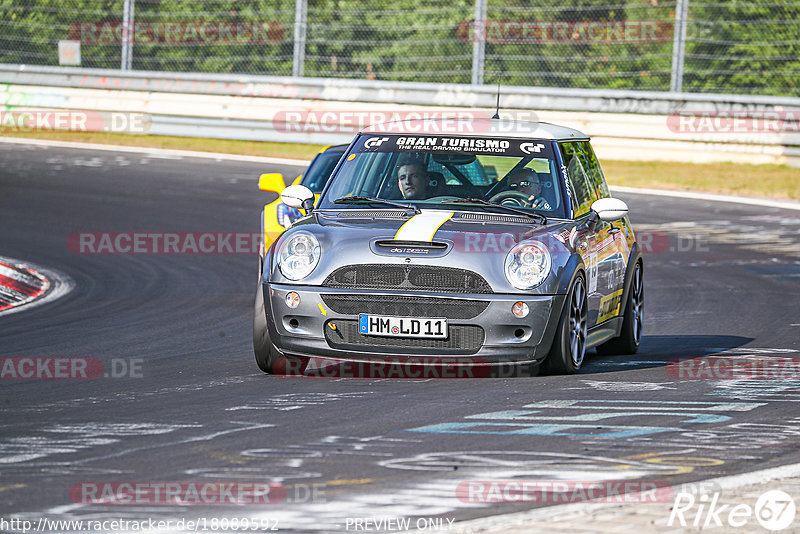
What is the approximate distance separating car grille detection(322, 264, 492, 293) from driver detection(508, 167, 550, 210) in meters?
1.05

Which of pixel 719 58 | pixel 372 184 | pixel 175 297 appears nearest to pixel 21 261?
pixel 175 297

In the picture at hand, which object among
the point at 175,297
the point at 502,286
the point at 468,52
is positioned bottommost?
the point at 175,297

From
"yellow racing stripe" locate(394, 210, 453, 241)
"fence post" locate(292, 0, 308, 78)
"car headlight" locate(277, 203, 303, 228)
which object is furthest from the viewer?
"fence post" locate(292, 0, 308, 78)

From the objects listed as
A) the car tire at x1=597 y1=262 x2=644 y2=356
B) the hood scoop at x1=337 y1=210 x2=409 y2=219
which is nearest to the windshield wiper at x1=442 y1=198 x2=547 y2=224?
the hood scoop at x1=337 y1=210 x2=409 y2=219

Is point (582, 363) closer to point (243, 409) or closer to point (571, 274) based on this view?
point (571, 274)

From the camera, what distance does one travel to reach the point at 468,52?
24.6m

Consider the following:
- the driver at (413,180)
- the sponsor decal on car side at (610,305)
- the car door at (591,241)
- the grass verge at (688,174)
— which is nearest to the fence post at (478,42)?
the grass verge at (688,174)

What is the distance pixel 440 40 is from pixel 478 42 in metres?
1.35

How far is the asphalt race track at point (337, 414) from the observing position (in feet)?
17.9

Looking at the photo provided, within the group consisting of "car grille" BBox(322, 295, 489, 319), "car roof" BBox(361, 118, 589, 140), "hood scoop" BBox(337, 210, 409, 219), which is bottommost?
"car grille" BBox(322, 295, 489, 319)

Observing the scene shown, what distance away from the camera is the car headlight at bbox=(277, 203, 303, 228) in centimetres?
1184

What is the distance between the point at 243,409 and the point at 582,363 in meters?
2.90

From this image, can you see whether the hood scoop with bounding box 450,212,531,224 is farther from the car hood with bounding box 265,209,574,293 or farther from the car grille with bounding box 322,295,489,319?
the car grille with bounding box 322,295,489,319

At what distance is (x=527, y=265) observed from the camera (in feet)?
26.2
